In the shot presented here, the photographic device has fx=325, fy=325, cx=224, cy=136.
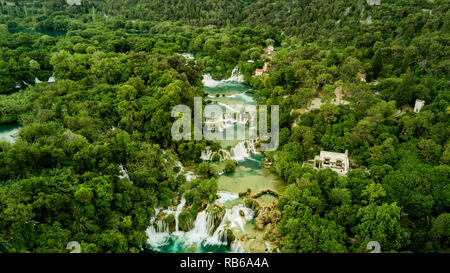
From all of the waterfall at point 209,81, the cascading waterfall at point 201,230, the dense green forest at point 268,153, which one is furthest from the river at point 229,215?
the waterfall at point 209,81

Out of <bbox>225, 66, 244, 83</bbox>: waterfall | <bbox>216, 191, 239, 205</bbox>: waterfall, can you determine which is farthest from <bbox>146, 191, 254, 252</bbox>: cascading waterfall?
<bbox>225, 66, 244, 83</bbox>: waterfall

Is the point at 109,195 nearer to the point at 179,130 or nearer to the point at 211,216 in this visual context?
the point at 211,216

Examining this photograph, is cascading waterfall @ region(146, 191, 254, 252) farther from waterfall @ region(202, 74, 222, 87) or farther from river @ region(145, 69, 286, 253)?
waterfall @ region(202, 74, 222, 87)

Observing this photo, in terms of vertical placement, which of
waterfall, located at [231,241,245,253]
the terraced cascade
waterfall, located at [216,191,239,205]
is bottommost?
waterfall, located at [231,241,245,253]

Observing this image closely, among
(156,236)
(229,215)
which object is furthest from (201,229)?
(156,236)

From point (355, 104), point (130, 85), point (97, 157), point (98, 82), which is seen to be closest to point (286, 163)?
point (355, 104)

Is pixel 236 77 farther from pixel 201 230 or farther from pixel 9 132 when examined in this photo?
pixel 201 230
